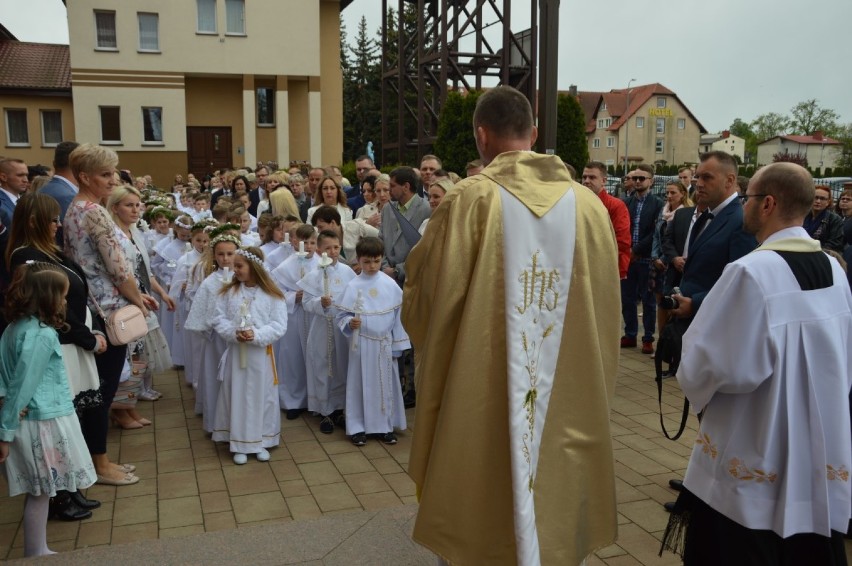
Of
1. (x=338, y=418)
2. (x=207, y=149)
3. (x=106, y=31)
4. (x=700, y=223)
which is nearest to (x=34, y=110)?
(x=106, y=31)

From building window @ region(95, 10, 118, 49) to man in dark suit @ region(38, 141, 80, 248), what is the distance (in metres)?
26.0

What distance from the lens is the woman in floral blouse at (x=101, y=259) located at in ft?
15.9

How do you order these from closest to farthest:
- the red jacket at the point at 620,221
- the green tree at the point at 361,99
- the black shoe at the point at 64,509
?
the black shoe at the point at 64,509 → the red jacket at the point at 620,221 → the green tree at the point at 361,99

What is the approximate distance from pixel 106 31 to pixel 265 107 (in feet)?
21.8

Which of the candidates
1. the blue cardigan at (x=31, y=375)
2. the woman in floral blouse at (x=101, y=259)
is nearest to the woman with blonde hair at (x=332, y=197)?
the woman in floral blouse at (x=101, y=259)

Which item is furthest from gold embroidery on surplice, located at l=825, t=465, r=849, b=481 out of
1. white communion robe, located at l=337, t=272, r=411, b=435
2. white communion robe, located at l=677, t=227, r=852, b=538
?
white communion robe, located at l=337, t=272, r=411, b=435

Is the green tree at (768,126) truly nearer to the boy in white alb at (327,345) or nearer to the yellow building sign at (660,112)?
the yellow building sign at (660,112)

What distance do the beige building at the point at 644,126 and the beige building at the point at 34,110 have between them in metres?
64.6

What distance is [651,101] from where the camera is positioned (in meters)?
87.6

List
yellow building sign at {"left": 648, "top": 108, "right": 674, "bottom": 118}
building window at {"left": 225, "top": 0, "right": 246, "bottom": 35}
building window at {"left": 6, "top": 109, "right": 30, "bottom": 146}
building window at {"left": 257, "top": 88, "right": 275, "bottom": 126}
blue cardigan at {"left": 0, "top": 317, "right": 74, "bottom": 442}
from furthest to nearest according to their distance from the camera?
yellow building sign at {"left": 648, "top": 108, "right": 674, "bottom": 118}, building window at {"left": 257, "top": 88, "right": 275, "bottom": 126}, building window at {"left": 6, "top": 109, "right": 30, "bottom": 146}, building window at {"left": 225, "top": 0, "right": 246, "bottom": 35}, blue cardigan at {"left": 0, "top": 317, "right": 74, "bottom": 442}

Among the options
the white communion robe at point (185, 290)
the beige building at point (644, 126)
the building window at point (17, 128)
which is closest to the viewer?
the white communion robe at point (185, 290)

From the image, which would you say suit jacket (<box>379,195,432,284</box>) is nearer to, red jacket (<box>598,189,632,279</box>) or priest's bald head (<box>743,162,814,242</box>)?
red jacket (<box>598,189,632,279</box>)

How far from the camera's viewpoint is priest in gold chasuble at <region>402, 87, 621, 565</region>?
2947mm

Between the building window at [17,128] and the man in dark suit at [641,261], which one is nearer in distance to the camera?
the man in dark suit at [641,261]
